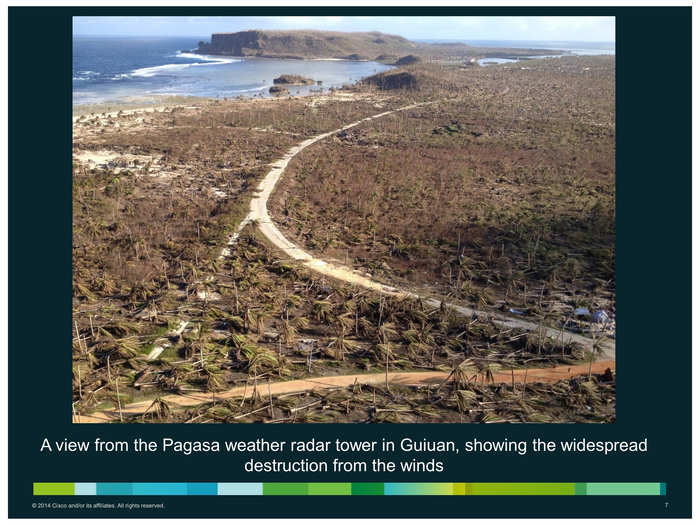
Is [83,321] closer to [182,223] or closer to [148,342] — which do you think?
[148,342]

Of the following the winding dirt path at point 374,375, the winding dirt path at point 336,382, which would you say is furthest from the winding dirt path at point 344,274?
the winding dirt path at point 336,382

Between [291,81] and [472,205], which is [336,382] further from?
[291,81]

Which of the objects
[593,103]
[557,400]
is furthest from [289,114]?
[557,400]

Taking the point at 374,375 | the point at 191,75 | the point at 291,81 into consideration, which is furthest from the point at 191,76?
the point at 374,375

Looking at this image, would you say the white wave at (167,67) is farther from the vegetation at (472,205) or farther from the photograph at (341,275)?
the vegetation at (472,205)

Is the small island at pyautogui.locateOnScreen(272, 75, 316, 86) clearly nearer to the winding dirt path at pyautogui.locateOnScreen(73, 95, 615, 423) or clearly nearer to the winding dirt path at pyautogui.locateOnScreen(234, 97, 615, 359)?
the winding dirt path at pyautogui.locateOnScreen(234, 97, 615, 359)
